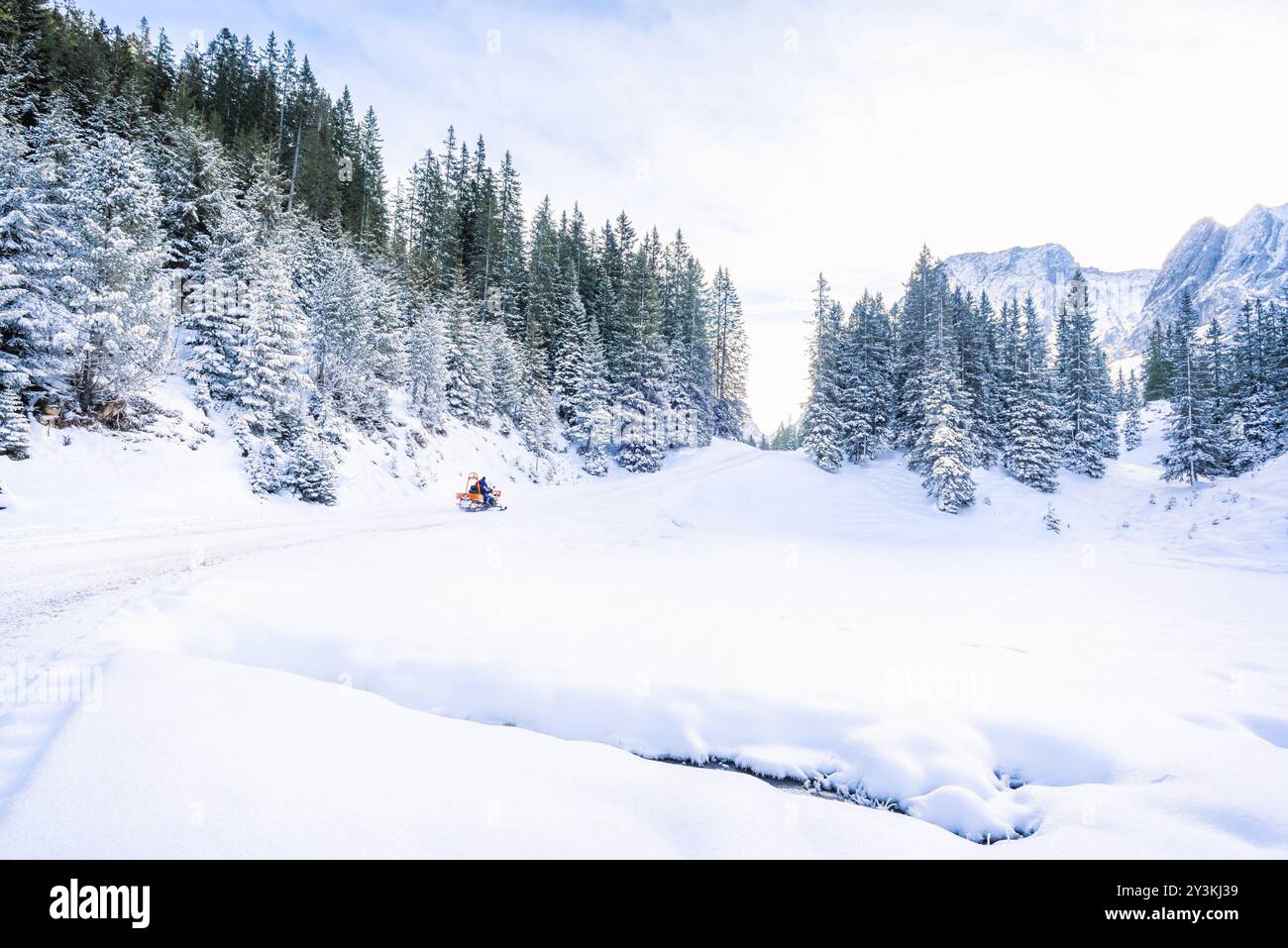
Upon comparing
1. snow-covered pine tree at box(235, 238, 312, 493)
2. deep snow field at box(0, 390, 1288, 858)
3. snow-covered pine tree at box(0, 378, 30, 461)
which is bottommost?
deep snow field at box(0, 390, 1288, 858)

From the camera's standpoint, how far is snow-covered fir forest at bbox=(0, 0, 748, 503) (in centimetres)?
1320

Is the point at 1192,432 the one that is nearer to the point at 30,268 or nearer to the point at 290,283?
the point at 290,283

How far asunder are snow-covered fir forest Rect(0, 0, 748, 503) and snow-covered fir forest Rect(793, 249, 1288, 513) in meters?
13.4

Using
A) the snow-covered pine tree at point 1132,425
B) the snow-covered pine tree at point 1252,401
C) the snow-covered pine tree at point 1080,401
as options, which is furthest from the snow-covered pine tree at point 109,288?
the snow-covered pine tree at point 1132,425

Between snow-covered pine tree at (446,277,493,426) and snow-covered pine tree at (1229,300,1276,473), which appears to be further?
snow-covered pine tree at (1229,300,1276,473)

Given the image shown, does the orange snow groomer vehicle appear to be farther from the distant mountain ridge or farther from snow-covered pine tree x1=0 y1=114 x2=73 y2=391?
the distant mountain ridge

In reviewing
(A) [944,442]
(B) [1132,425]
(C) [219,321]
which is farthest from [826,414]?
(B) [1132,425]

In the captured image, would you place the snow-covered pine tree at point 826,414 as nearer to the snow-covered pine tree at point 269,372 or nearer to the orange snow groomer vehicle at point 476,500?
the orange snow groomer vehicle at point 476,500

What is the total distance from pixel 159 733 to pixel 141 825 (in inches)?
39.5

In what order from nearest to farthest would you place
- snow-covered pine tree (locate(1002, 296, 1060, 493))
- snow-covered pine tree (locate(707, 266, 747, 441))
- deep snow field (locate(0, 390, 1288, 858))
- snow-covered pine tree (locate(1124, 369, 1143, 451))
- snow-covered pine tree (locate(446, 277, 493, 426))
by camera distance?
1. deep snow field (locate(0, 390, 1288, 858))
2. snow-covered pine tree (locate(446, 277, 493, 426))
3. snow-covered pine tree (locate(1002, 296, 1060, 493))
4. snow-covered pine tree (locate(1124, 369, 1143, 451))
5. snow-covered pine tree (locate(707, 266, 747, 441))

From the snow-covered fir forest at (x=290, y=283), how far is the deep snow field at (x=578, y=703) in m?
3.83

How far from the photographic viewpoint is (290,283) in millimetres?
18203

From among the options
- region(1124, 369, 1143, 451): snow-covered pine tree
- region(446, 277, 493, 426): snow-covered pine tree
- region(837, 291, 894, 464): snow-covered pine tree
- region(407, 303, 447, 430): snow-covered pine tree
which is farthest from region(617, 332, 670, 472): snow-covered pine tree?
region(1124, 369, 1143, 451): snow-covered pine tree

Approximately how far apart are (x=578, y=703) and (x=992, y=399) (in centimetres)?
4102
